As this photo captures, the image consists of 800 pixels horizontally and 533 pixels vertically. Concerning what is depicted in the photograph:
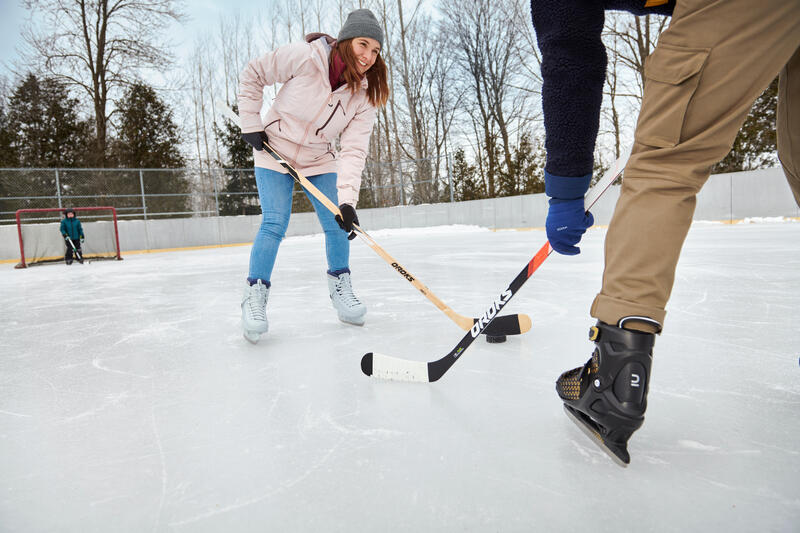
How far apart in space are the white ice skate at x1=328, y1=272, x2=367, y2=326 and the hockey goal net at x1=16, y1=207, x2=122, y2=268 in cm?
644

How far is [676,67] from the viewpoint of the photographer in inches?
26.6

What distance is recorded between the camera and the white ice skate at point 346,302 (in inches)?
73.0

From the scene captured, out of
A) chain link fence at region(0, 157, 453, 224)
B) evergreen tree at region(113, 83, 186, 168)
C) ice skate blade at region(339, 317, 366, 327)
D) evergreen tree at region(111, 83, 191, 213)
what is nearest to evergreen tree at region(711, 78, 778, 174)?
chain link fence at region(0, 157, 453, 224)

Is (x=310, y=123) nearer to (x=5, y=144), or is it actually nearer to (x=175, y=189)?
(x=175, y=189)

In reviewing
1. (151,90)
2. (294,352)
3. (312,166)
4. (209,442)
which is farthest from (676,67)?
(151,90)

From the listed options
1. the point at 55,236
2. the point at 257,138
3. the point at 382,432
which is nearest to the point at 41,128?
the point at 55,236

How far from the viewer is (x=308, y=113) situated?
69.9 inches

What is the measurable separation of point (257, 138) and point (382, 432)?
133cm

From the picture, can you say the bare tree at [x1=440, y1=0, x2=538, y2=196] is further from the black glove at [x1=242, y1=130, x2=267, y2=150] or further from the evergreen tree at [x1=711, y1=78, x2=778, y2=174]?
the black glove at [x1=242, y1=130, x2=267, y2=150]

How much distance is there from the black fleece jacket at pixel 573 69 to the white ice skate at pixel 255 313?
1.20 metres

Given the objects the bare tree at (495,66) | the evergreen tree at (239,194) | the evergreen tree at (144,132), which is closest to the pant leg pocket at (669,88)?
the evergreen tree at (239,194)

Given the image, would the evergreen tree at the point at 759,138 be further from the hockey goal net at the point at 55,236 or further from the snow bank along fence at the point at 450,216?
the hockey goal net at the point at 55,236

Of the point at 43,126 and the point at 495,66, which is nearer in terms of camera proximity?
the point at 43,126

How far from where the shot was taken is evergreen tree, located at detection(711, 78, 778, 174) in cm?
888
